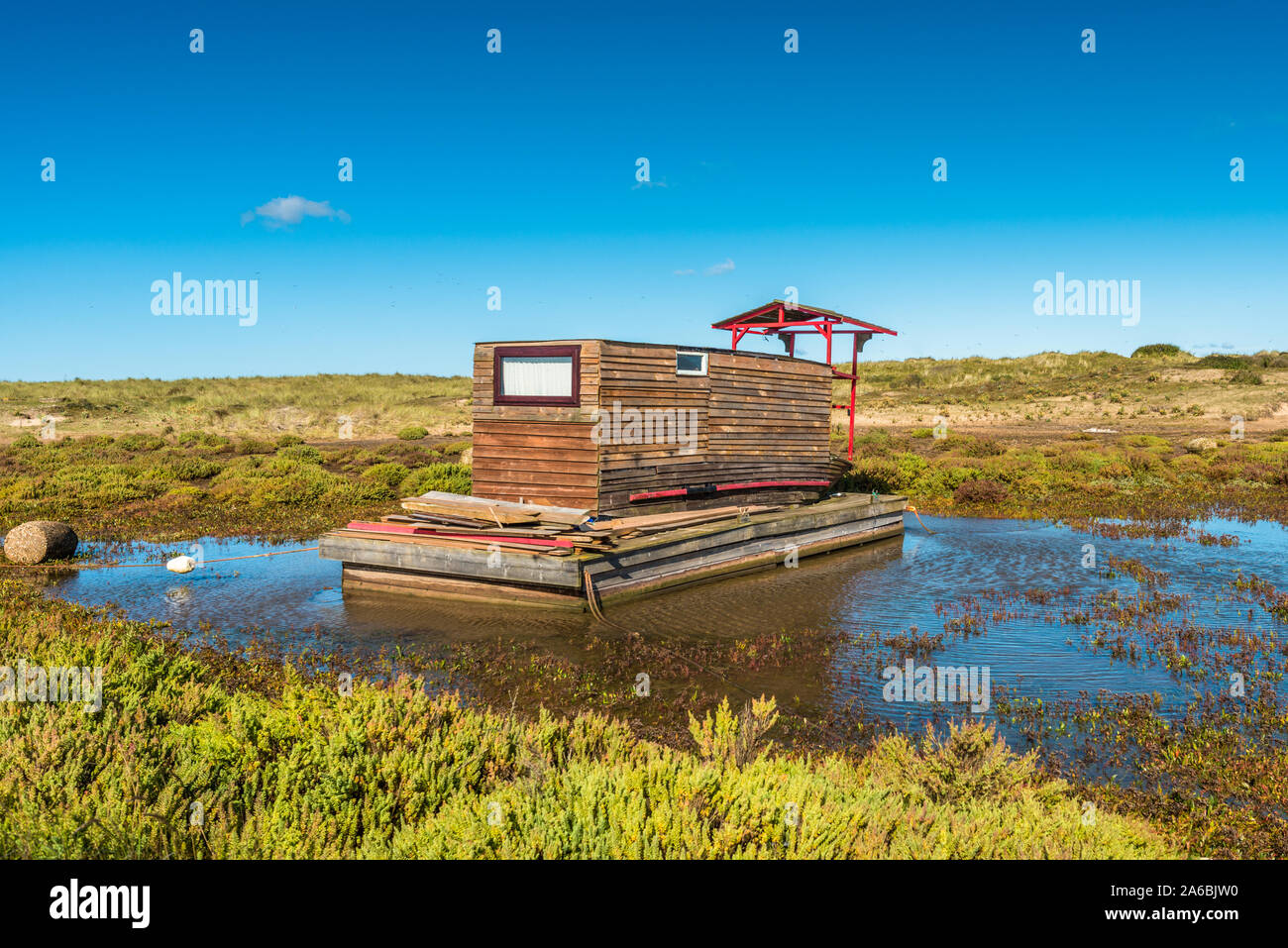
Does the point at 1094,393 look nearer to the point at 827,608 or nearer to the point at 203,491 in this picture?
the point at 827,608

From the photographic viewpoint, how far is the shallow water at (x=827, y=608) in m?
10.4

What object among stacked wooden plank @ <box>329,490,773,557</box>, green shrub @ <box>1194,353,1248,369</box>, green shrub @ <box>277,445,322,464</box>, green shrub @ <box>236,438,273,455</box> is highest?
green shrub @ <box>1194,353,1248,369</box>

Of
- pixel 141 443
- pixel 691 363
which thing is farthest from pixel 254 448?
pixel 691 363

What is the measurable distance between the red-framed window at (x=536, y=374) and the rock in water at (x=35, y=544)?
31.3 ft

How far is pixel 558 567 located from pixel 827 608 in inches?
194

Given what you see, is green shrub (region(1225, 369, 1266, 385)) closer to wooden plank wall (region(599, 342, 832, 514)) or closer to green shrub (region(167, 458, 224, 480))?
wooden plank wall (region(599, 342, 832, 514))

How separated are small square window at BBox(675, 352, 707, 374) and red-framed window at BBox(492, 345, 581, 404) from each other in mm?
2410

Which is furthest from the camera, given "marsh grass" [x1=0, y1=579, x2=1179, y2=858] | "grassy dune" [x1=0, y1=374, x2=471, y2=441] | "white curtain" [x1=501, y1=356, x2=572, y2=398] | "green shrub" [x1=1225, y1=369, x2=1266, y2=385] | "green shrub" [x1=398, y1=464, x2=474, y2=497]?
"green shrub" [x1=1225, y1=369, x2=1266, y2=385]

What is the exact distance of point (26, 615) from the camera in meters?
11.1

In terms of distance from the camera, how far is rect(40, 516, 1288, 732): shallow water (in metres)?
10.4

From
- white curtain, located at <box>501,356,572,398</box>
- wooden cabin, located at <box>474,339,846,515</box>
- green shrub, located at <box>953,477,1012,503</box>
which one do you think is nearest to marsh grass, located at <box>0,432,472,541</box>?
wooden cabin, located at <box>474,339,846,515</box>

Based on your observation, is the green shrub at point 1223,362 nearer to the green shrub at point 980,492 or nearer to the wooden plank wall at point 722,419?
the green shrub at point 980,492

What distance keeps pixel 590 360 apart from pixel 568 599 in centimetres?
445

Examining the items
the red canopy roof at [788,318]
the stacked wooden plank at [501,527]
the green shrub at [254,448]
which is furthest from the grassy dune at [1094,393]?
the stacked wooden plank at [501,527]
